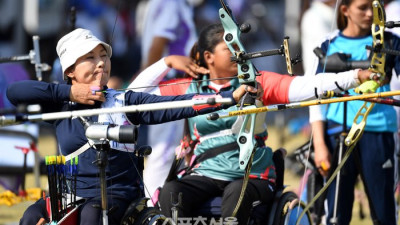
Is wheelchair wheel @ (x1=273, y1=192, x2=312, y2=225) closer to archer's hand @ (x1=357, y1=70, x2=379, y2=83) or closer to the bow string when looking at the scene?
the bow string

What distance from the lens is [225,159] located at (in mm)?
5516

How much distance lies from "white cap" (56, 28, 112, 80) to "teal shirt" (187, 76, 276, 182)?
93 cm

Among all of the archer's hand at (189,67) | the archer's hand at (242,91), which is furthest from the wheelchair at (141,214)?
the archer's hand at (189,67)

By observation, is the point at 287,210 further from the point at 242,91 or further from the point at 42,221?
the point at 42,221

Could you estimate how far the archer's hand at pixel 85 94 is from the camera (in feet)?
15.0

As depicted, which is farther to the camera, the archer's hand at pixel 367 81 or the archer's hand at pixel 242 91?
the archer's hand at pixel 367 81

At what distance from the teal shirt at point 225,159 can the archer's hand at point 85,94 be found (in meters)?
1.08

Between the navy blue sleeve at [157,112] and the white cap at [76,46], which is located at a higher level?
the white cap at [76,46]

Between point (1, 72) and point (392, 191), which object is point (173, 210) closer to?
point (392, 191)

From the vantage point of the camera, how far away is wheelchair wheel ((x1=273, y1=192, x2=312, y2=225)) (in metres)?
5.41

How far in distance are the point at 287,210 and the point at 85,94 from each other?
148 centimetres

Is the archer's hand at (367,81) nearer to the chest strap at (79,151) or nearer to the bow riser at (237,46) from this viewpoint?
the bow riser at (237,46)

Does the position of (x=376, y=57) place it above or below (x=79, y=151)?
above

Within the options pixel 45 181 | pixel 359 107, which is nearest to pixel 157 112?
pixel 359 107
